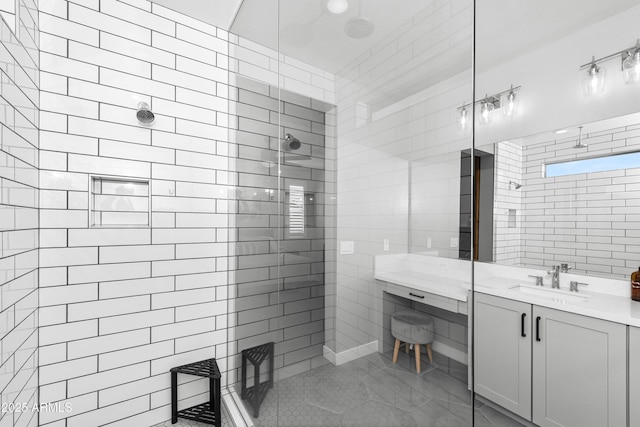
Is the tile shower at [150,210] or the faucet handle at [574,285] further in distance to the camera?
the faucet handle at [574,285]

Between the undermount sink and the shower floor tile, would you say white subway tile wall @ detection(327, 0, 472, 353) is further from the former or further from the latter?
the undermount sink

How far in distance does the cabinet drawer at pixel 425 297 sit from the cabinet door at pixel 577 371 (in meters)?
1.28

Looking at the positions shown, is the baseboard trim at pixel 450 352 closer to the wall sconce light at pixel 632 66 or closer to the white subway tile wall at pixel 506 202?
the white subway tile wall at pixel 506 202

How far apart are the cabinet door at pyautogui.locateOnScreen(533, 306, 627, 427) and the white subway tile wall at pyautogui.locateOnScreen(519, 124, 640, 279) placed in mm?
526

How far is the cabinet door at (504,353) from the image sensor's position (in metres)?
1.70

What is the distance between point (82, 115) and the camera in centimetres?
160

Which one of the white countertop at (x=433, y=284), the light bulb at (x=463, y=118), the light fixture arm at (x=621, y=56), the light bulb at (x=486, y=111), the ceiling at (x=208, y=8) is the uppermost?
the ceiling at (x=208, y=8)

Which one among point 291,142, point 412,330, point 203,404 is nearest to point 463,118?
point 412,330

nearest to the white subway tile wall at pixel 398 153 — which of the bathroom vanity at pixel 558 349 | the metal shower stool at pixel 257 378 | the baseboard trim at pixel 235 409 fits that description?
the bathroom vanity at pixel 558 349

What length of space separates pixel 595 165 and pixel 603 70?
58 centimetres

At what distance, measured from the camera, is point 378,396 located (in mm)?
861

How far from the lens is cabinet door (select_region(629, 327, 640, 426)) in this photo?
128cm

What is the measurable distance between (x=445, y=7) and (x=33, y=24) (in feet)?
6.49

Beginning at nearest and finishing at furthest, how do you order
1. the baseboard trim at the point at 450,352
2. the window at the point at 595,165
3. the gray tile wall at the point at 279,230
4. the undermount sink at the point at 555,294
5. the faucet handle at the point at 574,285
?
the baseboard trim at the point at 450,352 < the gray tile wall at the point at 279,230 < the window at the point at 595,165 < the undermount sink at the point at 555,294 < the faucet handle at the point at 574,285
